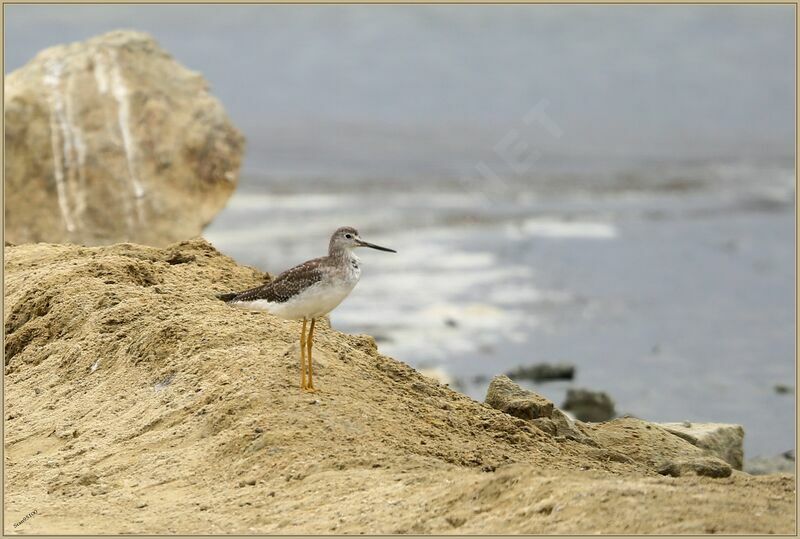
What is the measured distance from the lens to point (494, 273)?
24.6 m

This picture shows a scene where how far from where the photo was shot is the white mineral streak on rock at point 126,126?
53.4ft

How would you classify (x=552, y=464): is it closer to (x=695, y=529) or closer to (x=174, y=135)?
(x=695, y=529)

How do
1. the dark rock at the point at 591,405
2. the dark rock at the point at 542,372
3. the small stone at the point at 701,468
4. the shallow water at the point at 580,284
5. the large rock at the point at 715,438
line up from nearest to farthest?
the small stone at the point at 701,468, the large rock at the point at 715,438, the dark rock at the point at 591,405, the dark rock at the point at 542,372, the shallow water at the point at 580,284

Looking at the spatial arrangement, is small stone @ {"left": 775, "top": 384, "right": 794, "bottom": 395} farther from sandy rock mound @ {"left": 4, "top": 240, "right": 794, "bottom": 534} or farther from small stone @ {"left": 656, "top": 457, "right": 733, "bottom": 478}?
small stone @ {"left": 656, "top": 457, "right": 733, "bottom": 478}

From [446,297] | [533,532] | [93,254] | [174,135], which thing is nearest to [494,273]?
[446,297]

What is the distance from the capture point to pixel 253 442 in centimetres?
821

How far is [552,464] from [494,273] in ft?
52.7

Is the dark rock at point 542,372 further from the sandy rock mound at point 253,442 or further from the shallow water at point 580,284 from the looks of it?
the sandy rock mound at point 253,442

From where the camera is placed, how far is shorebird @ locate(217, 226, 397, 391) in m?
8.62

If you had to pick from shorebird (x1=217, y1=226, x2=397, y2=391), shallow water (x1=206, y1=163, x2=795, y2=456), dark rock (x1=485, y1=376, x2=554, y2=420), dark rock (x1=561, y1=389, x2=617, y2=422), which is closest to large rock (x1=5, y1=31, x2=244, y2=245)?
shallow water (x1=206, y1=163, x2=795, y2=456)

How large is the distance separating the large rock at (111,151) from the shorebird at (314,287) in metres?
7.48

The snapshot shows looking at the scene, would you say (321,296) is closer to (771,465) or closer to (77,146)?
(771,465)

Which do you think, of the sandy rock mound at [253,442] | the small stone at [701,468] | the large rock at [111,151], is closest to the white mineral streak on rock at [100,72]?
the large rock at [111,151]

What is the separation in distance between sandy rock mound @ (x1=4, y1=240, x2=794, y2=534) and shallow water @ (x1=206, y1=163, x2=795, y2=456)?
6.82m
